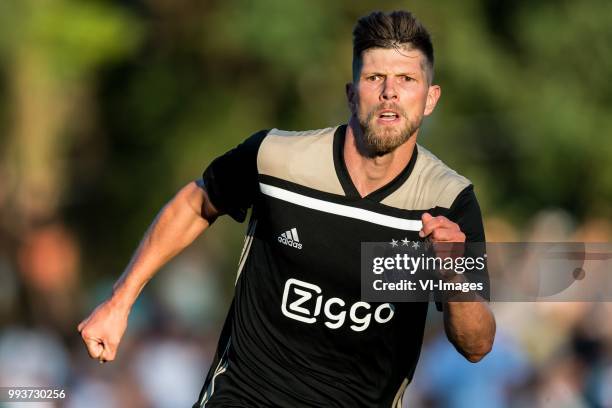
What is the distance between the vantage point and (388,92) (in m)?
5.51

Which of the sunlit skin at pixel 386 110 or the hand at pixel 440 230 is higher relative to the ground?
the sunlit skin at pixel 386 110

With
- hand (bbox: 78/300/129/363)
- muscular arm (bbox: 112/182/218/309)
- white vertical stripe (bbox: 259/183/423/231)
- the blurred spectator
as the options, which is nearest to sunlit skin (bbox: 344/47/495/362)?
white vertical stripe (bbox: 259/183/423/231)

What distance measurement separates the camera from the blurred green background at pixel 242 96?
17000 millimetres

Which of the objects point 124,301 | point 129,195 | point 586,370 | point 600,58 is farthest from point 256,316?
point 129,195

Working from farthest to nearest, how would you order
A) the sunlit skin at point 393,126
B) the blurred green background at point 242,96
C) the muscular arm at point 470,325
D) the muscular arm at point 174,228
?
the blurred green background at point 242,96
the muscular arm at point 174,228
the sunlit skin at point 393,126
the muscular arm at point 470,325

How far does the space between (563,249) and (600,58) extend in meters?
10.8

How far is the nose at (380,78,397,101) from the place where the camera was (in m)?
5.51

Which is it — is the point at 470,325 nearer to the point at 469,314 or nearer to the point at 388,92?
the point at 469,314

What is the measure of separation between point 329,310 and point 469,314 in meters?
0.61

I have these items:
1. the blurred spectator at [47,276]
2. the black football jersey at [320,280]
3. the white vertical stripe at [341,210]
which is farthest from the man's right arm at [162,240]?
the blurred spectator at [47,276]

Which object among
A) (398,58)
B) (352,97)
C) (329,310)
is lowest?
(329,310)

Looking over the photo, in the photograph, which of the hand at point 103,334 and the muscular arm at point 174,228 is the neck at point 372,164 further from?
the hand at point 103,334

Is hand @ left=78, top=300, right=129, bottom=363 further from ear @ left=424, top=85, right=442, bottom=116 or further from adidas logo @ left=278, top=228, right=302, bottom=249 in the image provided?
ear @ left=424, top=85, right=442, bottom=116

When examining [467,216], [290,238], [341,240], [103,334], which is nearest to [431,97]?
[467,216]
